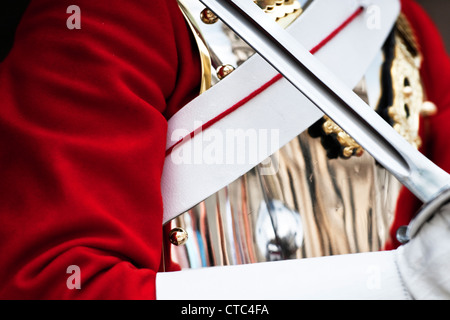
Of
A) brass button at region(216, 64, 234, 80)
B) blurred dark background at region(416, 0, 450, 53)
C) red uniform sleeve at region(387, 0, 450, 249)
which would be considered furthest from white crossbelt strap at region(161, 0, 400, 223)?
blurred dark background at region(416, 0, 450, 53)

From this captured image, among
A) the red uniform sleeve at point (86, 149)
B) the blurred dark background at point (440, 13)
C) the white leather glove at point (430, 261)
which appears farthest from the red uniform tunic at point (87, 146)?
the blurred dark background at point (440, 13)

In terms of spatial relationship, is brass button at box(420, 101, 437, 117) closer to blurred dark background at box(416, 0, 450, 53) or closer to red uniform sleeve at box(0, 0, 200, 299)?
red uniform sleeve at box(0, 0, 200, 299)

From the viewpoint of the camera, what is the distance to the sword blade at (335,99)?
68 centimetres

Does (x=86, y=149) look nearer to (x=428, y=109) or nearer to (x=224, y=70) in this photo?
(x=224, y=70)

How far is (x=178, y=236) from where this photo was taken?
2.72 ft

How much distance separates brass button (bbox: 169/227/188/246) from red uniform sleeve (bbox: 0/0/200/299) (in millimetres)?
55

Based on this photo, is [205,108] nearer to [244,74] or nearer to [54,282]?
[244,74]

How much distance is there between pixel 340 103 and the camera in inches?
28.0

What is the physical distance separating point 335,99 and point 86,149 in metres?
0.26

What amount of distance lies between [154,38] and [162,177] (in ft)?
0.51

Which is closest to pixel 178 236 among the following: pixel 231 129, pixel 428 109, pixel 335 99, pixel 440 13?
pixel 231 129

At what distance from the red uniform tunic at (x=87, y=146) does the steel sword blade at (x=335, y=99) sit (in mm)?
118

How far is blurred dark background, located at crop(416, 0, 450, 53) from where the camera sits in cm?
171
